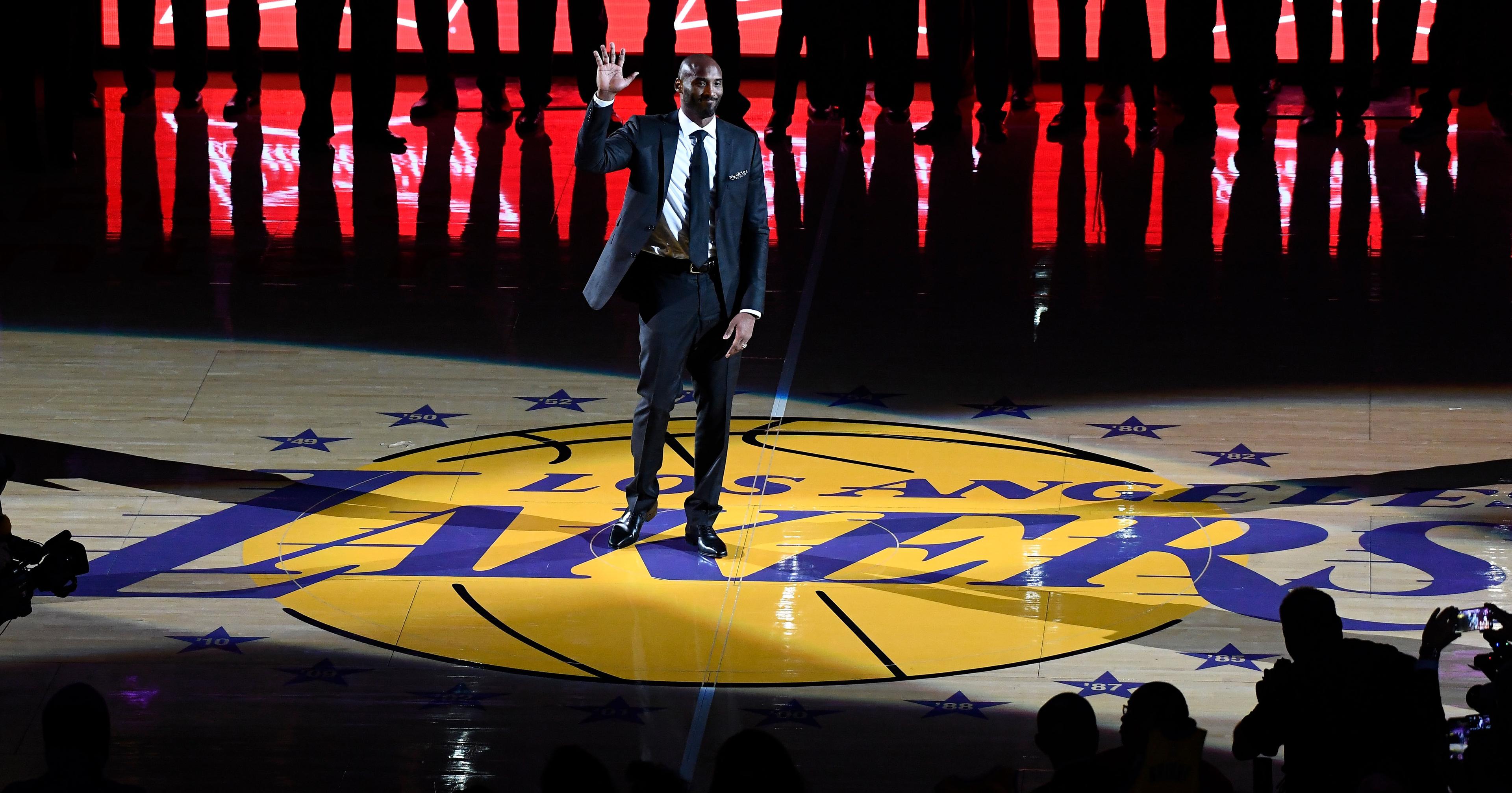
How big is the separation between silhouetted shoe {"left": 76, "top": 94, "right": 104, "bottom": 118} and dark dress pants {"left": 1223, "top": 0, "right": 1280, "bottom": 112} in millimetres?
6019

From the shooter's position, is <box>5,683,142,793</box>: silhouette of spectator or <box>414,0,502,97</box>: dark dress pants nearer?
<box>5,683,142,793</box>: silhouette of spectator

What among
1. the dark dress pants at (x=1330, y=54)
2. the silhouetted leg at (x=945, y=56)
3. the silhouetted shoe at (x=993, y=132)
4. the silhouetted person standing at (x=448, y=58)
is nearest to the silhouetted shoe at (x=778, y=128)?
the silhouetted leg at (x=945, y=56)

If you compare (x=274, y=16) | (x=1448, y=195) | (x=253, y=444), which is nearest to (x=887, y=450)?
(x=253, y=444)

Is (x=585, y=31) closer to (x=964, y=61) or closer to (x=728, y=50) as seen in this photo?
(x=728, y=50)

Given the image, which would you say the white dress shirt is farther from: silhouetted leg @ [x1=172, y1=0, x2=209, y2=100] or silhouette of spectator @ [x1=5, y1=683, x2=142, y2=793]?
silhouetted leg @ [x1=172, y1=0, x2=209, y2=100]

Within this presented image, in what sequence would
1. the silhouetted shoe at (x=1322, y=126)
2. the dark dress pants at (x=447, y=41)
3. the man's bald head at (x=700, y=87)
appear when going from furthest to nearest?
the dark dress pants at (x=447, y=41), the silhouetted shoe at (x=1322, y=126), the man's bald head at (x=700, y=87)

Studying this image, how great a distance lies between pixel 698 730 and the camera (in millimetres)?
4305

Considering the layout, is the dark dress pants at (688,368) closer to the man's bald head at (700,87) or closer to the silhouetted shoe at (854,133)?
the man's bald head at (700,87)

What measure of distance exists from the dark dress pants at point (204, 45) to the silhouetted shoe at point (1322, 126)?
5534 mm

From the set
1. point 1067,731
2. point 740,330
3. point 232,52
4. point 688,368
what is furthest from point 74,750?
point 232,52

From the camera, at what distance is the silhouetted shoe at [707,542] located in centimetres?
538

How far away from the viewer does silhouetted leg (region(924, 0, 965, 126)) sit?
10047 mm

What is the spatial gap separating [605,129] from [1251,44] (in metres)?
5.84

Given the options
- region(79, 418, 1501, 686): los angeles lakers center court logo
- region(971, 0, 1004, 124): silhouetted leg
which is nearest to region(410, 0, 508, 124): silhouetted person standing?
region(971, 0, 1004, 124): silhouetted leg
